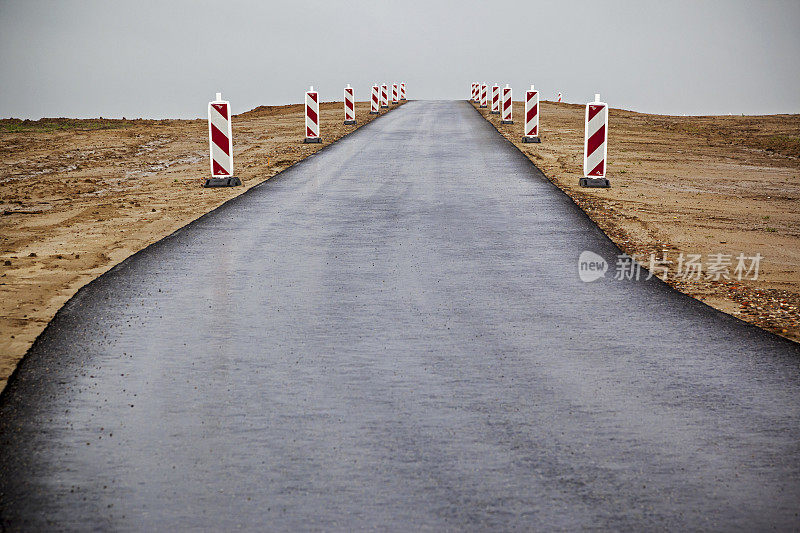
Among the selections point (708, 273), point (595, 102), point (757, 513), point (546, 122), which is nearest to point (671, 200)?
point (595, 102)

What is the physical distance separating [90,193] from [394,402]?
1324cm

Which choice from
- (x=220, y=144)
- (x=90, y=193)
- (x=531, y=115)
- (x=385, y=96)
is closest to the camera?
(x=220, y=144)

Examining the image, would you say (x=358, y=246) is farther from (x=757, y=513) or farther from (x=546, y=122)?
(x=546, y=122)

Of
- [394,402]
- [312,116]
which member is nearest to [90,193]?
[312,116]

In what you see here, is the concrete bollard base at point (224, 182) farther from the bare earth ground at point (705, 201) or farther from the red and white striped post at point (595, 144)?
the red and white striped post at point (595, 144)

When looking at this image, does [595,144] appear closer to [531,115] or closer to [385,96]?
[531,115]

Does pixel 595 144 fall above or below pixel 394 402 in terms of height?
above

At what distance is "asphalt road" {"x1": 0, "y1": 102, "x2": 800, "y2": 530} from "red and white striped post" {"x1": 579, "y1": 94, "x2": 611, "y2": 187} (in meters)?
6.21

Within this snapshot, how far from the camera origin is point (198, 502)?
3.88 metres

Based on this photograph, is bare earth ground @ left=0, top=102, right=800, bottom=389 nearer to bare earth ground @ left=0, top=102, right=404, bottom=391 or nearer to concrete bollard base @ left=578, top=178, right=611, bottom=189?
bare earth ground @ left=0, top=102, right=404, bottom=391

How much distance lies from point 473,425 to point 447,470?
61 centimetres

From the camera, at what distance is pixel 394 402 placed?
5.11m

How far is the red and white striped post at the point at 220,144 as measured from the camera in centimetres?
1570

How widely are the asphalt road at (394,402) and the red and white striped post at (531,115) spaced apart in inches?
594
